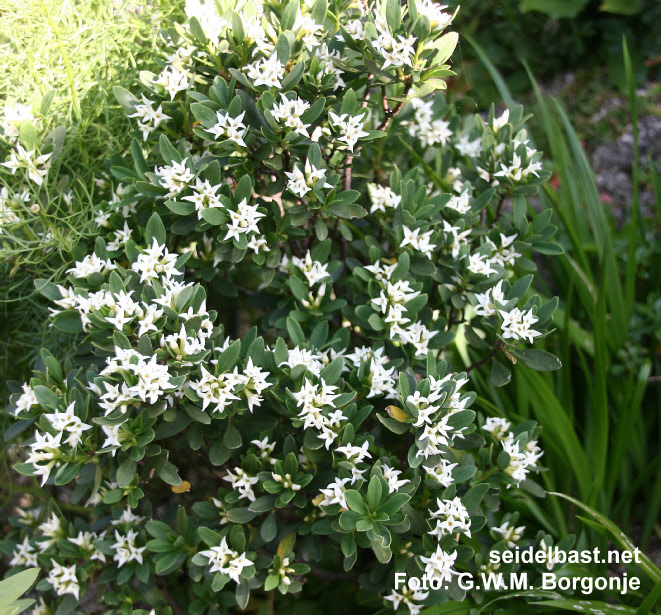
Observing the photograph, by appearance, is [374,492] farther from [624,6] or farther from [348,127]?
[624,6]

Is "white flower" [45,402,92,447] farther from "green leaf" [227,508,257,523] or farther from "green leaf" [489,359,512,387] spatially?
"green leaf" [489,359,512,387]

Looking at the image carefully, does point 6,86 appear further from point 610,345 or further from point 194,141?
point 610,345

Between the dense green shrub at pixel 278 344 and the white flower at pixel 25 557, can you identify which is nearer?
the dense green shrub at pixel 278 344

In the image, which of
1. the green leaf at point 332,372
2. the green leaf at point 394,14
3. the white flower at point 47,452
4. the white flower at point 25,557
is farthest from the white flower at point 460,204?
the white flower at point 25,557

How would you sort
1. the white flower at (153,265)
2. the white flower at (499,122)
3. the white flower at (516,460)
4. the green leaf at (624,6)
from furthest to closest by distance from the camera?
the green leaf at (624,6) → the white flower at (499,122) → the white flower at (516,460) → the white flower at (153,265)

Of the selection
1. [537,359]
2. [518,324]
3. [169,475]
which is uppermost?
[518,324]

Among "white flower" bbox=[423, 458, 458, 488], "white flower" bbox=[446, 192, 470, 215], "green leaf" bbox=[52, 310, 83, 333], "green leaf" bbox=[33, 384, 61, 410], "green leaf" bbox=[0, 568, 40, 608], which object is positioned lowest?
"green leaf" bbox=[0, 568, 40, 608]

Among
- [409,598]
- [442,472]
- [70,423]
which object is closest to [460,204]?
[442,472]

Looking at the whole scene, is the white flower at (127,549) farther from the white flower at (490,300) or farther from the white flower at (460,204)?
the white flower at (460,204)

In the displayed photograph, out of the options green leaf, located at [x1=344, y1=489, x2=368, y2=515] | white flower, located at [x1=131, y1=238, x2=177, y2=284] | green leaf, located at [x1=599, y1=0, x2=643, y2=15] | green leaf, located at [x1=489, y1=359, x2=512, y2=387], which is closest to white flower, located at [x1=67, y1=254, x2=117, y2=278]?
white flower, located at [x1=131, y1=238, x2=177, y2=284]
